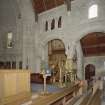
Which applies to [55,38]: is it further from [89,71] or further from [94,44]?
[89,71]

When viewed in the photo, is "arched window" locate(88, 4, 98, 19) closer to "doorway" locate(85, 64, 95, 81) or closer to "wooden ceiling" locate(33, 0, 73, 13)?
"wooden ceiling" locate(33, 0, 73, 13)

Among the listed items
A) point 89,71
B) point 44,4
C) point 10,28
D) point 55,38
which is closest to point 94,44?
point 89,71

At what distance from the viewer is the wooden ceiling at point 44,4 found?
62.3 ft

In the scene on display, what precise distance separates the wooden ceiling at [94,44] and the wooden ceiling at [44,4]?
465cm

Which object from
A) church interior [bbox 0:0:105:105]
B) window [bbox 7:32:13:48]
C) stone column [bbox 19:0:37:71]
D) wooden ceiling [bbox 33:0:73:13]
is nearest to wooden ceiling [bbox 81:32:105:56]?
church interior [bbox 0:0:105:105]

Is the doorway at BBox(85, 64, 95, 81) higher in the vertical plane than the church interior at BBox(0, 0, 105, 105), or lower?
lower

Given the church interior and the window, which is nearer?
the church interior

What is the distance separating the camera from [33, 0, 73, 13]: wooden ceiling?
18978 mm

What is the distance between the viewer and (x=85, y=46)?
68.7 feet

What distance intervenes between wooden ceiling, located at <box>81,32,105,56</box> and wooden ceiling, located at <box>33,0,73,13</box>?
15.2 ft

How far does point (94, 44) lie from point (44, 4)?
23.2 ft

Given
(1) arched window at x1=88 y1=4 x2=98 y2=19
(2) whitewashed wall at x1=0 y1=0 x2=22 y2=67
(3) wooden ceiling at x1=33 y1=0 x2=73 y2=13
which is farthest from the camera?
(2) whitewashed wall at x1=0 y1=0 x2=22 y2=67

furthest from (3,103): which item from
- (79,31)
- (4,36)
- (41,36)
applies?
(4,36)

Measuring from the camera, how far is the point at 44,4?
20078mm
